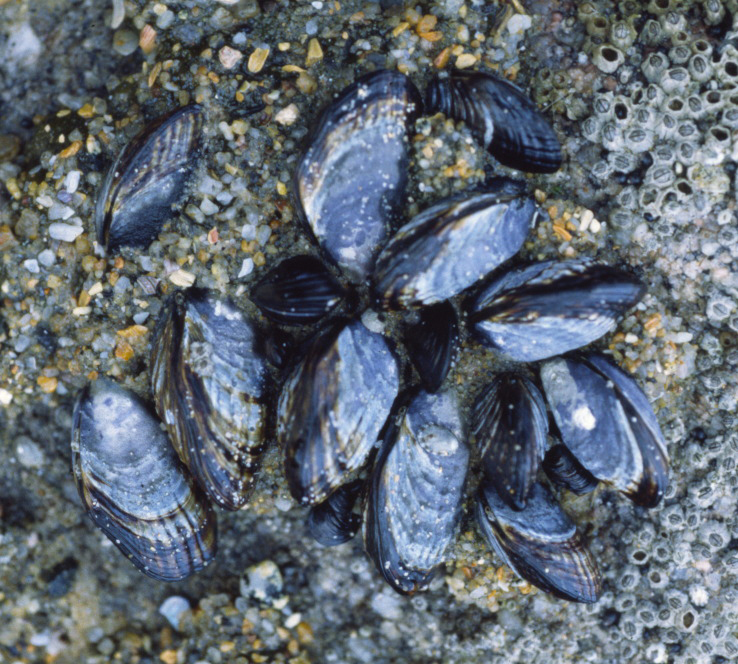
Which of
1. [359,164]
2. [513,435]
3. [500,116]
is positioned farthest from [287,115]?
[513,435]

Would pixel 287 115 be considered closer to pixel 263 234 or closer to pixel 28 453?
pixel 263 234

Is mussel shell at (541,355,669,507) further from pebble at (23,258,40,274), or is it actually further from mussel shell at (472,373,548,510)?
pebble at (23,258,40,274)

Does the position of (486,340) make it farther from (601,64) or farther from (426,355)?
(601,64)

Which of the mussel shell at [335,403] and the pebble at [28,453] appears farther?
the pebble at [28,453]

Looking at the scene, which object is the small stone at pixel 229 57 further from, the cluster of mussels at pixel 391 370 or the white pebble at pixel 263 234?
the white pebble at pixel 263 234

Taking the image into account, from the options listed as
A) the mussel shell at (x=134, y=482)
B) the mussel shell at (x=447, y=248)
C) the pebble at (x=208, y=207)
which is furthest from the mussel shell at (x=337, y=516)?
the pebble at (x=208, y=207)
